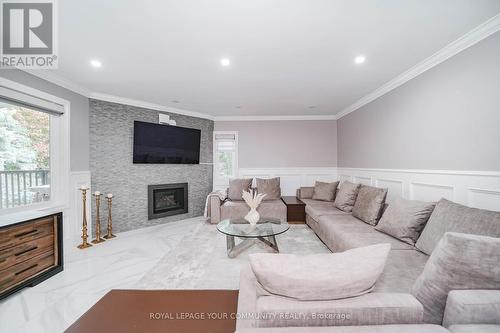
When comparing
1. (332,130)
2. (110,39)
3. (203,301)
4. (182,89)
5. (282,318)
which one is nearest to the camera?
(282,318)

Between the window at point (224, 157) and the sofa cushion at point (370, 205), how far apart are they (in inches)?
120

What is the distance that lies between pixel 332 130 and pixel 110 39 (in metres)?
4.73

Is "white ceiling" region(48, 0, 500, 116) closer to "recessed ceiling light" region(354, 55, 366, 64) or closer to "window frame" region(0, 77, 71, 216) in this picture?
"recessed ceiling light" region(354, 55, 366, 64)

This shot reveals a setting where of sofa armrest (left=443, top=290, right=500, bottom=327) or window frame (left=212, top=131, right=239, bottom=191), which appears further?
window frame (left=212, top=131, right=239, bottom=191)

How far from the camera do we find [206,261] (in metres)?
2.60

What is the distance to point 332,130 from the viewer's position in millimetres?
5184

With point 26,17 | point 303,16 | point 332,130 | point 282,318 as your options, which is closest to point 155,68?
point 26,17

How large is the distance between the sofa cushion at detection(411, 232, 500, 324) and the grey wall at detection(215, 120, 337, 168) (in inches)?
172

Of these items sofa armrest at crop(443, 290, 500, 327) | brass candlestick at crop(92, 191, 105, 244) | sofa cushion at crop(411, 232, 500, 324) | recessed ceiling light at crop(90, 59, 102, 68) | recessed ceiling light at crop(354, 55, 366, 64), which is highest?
recessed ceiling light at crop(354, 55, 366, 64)

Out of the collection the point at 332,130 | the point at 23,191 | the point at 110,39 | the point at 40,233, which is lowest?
the point at 40,233

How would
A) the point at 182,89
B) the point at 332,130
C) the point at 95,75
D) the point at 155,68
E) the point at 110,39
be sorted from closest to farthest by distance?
the point at 110,39
the point at 155,68
the point at 95,75
the point at 182,89
the point at 332,130

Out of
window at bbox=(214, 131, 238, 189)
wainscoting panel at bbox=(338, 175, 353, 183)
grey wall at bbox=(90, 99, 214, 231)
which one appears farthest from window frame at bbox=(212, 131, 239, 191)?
wainscoting panel at bbox=(338, 175, 353, 183)

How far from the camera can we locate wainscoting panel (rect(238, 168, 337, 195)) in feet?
17.0

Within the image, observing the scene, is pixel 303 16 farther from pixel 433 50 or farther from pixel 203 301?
pixel 203 301
